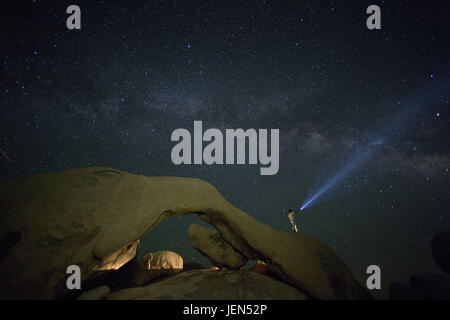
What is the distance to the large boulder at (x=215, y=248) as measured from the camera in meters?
5.74

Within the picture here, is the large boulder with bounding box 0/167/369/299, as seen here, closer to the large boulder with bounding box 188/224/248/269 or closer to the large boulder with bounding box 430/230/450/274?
the large boulder with bounding box 188/224/248/269

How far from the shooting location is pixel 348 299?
532cm

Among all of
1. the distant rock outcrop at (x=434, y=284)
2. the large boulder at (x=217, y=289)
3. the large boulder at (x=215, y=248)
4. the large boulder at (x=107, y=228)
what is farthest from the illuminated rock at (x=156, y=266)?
the distant rock outcrop at (x=434, y=284)

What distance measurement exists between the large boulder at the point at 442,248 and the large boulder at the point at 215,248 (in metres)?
6.72

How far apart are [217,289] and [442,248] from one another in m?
7.78

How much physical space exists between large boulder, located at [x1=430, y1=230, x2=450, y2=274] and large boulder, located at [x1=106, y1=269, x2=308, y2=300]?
5.37m

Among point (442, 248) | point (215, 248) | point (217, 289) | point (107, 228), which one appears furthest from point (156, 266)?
point (442, 248)

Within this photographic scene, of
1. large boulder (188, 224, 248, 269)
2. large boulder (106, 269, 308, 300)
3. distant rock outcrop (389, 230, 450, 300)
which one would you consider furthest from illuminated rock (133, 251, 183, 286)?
distant rock outcrop (389, 230, 450, 300)

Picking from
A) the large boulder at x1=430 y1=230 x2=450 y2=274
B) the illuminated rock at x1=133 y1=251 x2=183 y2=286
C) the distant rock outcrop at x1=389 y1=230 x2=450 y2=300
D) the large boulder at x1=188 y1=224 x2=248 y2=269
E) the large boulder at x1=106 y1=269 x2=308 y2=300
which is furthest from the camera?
the illuminated rock at x1=133 y1=251 x2=183 y2=286

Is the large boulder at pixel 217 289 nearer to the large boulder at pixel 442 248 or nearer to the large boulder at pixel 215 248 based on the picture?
the large boulder at pixel 215 248

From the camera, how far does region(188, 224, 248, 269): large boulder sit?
5.74 metres

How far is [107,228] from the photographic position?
14.1 feet

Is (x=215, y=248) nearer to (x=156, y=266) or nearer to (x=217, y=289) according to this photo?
(x=217, y=289)
